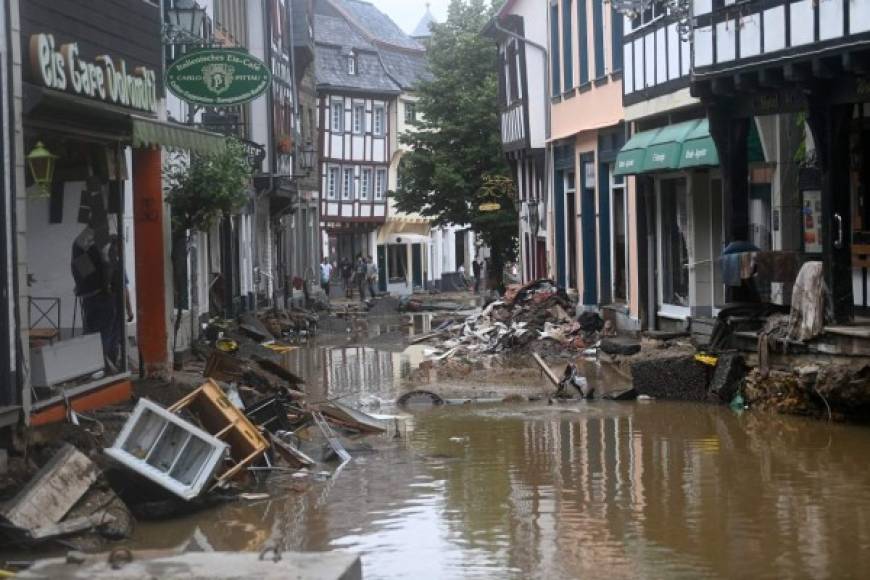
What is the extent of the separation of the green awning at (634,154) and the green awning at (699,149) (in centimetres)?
163

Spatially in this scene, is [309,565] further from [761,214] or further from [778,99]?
[761,214]

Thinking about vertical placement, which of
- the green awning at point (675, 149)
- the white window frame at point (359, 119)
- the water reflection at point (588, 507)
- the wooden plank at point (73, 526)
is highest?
the white window frame at point (359, 119)

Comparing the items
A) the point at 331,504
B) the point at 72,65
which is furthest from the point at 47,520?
the point at 72,65

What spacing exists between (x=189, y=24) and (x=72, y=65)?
813 centimetres

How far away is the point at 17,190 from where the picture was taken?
12172 millimetres

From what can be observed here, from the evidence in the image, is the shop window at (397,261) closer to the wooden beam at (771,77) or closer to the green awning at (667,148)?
the green awning at (667,148)

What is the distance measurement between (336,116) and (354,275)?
354 inches

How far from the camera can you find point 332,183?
70.7 m

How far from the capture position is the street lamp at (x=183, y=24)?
21.7 metres

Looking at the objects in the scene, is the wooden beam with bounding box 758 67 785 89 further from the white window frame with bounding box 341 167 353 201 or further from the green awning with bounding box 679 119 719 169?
the white window frame with bounding box 341 167 353 201

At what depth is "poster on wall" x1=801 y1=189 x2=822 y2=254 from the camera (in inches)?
819

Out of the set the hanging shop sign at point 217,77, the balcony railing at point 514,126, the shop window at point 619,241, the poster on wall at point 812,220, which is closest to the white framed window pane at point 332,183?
the balcony railing at point 514,126

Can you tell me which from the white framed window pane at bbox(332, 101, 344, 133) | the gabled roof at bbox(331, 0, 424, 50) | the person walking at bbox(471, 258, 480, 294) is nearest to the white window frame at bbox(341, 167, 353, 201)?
the white framed window pane at bbox(332, 101, 344, 133)

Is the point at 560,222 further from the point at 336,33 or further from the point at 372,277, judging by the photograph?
the point at 336,33
